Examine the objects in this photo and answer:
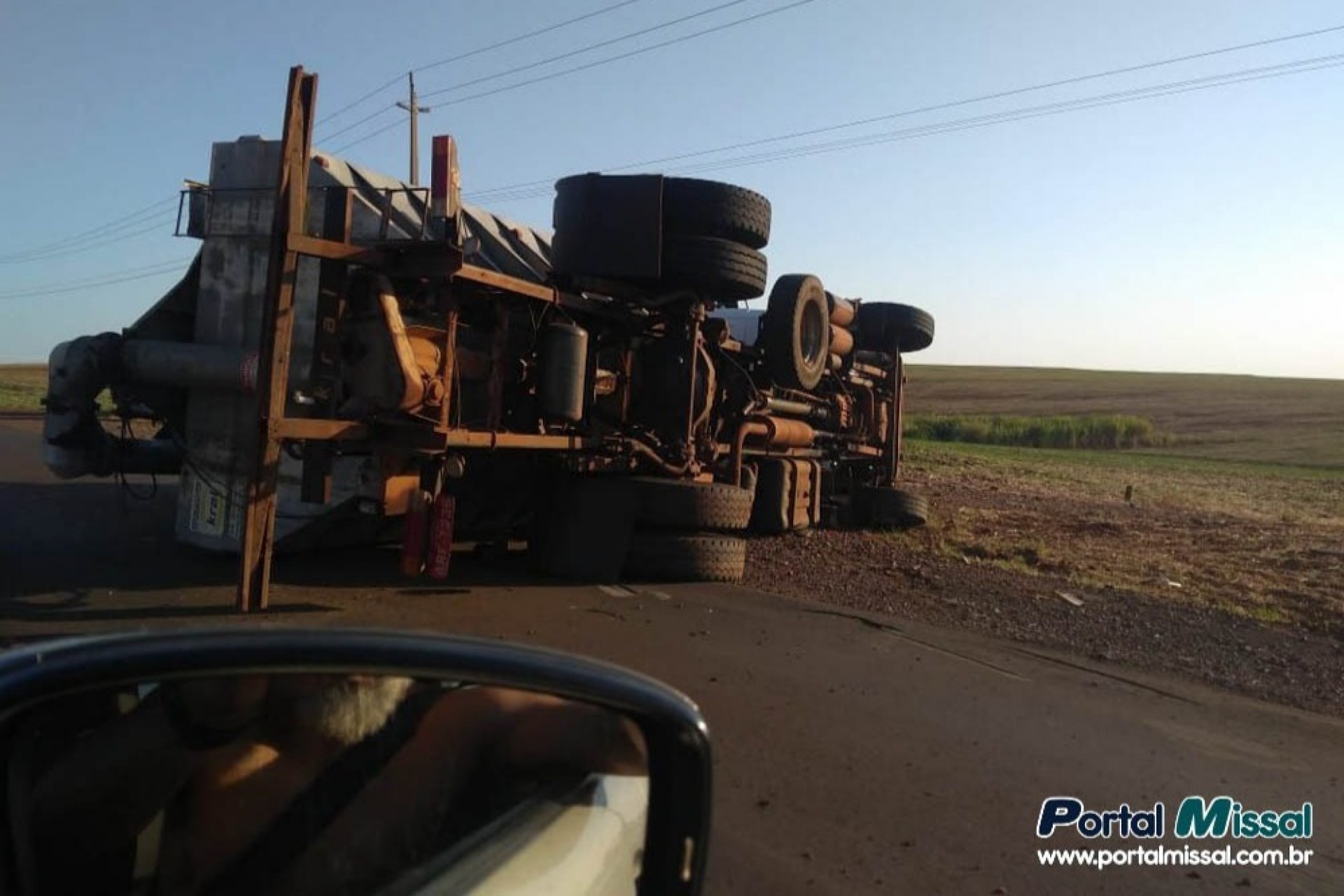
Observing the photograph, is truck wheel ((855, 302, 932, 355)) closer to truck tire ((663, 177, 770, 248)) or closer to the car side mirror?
truck tire ((663, 177, 770, 248))

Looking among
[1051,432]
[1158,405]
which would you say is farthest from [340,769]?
[1158,405]

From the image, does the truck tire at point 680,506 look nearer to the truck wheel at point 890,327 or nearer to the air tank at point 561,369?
the air tank at point 561,369

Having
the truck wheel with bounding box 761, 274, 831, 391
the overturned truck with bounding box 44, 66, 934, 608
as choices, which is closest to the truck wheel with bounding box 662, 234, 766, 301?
the overturned truck with bounding box 44, 66, 934, 608

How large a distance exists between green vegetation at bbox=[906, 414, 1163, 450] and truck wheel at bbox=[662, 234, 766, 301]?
44.2 m

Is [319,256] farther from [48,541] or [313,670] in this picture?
[313,670]

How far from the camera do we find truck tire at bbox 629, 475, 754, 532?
8875 mm

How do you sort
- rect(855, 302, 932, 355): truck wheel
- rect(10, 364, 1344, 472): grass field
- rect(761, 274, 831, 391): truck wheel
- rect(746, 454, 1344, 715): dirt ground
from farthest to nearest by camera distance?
rect(10, 364, 1344, 472): grass field, rect(855, 302, 932, 355): truck wheel, rect(761, 274, 831, 391): truck wheel, rect(746, 454, 1344, 715): dirt ground

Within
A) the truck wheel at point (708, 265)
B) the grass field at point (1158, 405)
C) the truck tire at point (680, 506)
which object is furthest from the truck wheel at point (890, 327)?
the grass field at point (1158, 405)

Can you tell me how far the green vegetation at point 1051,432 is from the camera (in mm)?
53594

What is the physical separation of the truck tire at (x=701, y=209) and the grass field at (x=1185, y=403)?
1737 inches

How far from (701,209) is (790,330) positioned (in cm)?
233

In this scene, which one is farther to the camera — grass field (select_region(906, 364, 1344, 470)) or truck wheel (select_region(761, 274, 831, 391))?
grass field (select_region(906, 364, 1344, 470))

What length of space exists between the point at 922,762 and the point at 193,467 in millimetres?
6078

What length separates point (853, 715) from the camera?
18.0ft
